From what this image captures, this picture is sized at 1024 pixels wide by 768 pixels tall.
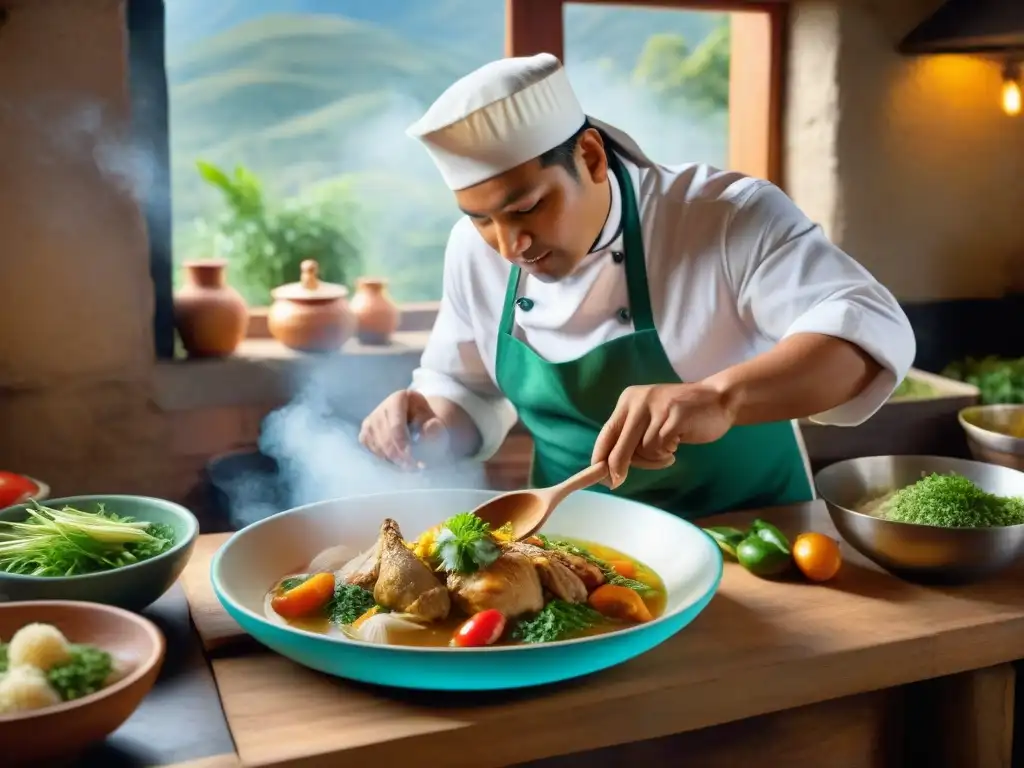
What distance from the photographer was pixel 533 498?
1.65 m

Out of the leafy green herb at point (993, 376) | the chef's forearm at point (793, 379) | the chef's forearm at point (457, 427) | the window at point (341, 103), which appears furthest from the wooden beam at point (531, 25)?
the chef's forearm at point (793, 379)

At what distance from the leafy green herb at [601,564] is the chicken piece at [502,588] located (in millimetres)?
153

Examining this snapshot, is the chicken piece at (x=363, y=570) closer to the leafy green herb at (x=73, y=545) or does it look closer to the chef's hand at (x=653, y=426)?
the leafy green herb at (x=73, y=545)

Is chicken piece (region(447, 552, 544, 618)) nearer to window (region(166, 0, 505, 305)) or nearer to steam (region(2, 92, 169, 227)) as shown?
steam (region(2, 92, 169, 227))

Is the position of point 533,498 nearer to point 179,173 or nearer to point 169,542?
point 169,542

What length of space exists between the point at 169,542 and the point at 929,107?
3471 mm

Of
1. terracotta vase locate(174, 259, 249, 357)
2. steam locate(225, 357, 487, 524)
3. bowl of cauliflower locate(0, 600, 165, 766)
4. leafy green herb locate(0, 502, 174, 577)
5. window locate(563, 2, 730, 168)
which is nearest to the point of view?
bowl of cauliflower locate(0, 600, 165, 766)

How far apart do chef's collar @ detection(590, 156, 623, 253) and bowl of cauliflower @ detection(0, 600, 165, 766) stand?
3.93 ft

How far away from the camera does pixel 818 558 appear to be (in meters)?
1.59

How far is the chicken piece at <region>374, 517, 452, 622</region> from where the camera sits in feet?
4.55

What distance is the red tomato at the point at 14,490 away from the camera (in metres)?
1.70

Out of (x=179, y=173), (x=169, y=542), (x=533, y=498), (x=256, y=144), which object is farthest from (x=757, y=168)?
(x=169, y=542)

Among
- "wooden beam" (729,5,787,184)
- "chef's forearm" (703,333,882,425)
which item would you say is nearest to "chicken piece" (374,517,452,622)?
"chef's forearm" (703,333,882,425)

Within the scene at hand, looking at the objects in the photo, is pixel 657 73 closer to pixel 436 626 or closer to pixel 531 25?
pixel 531 25
